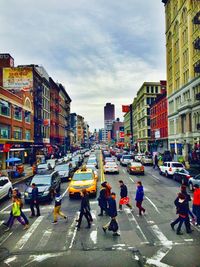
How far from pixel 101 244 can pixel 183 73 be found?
146 ft

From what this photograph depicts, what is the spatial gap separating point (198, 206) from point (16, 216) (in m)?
7.71

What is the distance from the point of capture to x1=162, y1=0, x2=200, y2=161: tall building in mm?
41819

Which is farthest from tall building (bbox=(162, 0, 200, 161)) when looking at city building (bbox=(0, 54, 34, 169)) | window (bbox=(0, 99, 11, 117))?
window (bbox=(0, 99, 11, 117))

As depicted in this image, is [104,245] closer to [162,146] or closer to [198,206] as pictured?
[198,206]

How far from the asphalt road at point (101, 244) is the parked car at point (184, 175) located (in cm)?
863

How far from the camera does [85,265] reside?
292 inches

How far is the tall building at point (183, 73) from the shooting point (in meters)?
41.8

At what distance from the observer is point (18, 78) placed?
108ft

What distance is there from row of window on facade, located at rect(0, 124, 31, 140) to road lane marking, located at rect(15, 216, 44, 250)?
27.1m

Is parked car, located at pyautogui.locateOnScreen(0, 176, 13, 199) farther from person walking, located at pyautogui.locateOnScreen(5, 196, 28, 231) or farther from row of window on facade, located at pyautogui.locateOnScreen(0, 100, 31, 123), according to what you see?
row of window on facade, located at pyautogui.locateOnScreen(0, 100, 31, 123)

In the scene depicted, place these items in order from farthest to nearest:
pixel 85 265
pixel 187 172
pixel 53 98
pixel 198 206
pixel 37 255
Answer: pixel 53 98
pixel 187 172
pixel 198 206
pixel 37 255
pixel 85 265

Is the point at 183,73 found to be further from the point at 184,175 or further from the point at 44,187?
the point at 44,187

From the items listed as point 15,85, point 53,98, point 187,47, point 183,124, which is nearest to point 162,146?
point 183,124

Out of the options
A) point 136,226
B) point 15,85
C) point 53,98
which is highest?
point 53,98
